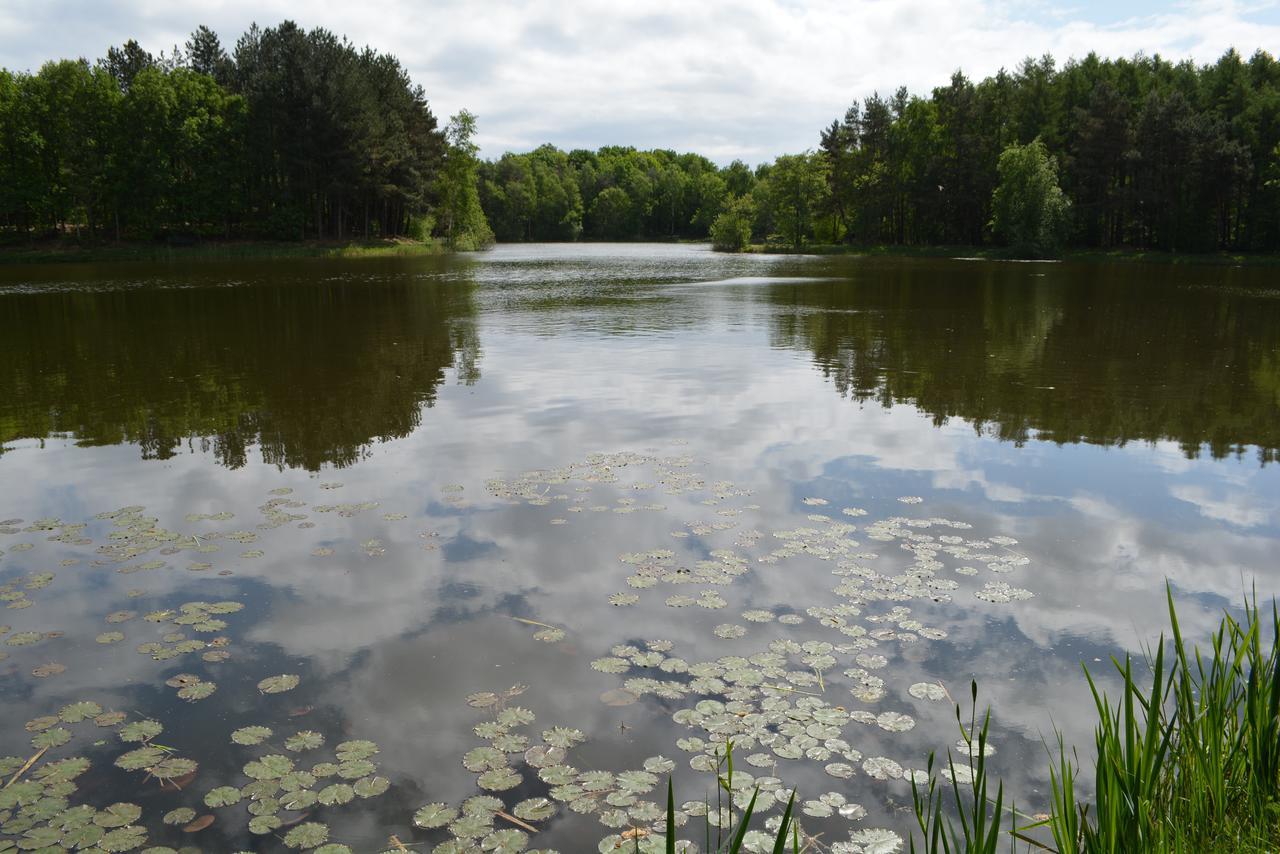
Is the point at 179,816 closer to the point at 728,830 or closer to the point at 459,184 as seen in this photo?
the point at 728,830

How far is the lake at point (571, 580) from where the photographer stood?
4234 mm

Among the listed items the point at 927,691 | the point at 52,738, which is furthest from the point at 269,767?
the point at 927,691

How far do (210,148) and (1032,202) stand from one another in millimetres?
58575

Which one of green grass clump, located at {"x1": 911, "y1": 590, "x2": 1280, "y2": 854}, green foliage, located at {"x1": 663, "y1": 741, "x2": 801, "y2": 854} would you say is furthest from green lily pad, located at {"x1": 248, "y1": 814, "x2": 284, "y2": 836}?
green grass clump, located at {"x1": 911, "y1": 590, "x2": 1280, "y2": 854}

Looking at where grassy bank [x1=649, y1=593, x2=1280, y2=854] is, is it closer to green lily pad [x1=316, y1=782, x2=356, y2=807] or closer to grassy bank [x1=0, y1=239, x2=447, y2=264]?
green lily pad [x1=316, y1=782, x2=356, y2=807]

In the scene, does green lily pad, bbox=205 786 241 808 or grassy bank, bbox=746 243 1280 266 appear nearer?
green lily pad, bbox=205 786 241 808

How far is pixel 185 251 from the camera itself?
189ft

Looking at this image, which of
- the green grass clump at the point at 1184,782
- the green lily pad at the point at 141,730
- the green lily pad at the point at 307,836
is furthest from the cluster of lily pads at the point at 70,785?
the green grass clump at the point at 1184,782

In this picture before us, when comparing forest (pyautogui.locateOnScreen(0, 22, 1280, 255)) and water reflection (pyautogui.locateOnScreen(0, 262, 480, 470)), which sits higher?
forest (pyautogui.locateOnScreen(0, 22, 1280, 255))

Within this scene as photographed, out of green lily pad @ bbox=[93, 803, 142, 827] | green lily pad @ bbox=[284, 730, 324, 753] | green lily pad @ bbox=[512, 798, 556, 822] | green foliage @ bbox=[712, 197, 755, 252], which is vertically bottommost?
green lily pad @ bbox=[512, 798, 556, 822]

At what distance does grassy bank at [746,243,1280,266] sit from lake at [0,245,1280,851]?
48714 millimetres

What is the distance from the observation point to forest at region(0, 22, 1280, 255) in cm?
5881

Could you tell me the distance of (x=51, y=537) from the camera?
743 centimetres

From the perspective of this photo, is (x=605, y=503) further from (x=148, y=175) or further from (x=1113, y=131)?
(x=1113, y=131)
